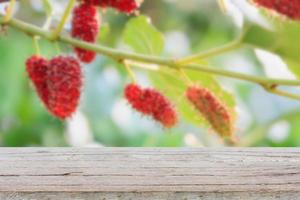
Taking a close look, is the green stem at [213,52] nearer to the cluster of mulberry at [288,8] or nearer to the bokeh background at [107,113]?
the cluster of mulberry at [288,8]

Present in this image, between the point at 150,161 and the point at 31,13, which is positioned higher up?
the point at 150,161

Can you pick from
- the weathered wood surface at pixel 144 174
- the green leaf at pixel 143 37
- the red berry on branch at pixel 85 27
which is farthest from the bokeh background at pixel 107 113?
the weathered wood surface at pixel 144 174

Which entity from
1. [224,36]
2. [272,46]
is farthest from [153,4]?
[272,46]

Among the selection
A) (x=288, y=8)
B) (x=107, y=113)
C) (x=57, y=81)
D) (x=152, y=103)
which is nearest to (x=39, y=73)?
(x=57, y=81)

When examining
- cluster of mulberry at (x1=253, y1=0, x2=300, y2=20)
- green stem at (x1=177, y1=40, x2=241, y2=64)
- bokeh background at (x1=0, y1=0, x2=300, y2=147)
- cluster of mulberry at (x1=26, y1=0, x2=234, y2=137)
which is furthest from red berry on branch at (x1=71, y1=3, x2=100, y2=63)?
bokeh background at (x1=0, y1=0, x2=300, y2=147)

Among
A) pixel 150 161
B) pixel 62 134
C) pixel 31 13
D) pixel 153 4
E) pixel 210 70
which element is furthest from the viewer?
pixel 153 4

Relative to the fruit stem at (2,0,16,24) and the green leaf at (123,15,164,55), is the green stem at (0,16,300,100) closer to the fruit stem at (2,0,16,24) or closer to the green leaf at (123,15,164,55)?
the fruit stem at (2,0,16,24)

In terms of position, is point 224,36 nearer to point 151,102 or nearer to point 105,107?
point 105,107

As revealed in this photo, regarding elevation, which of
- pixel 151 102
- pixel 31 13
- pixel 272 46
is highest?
pixel 272 46
